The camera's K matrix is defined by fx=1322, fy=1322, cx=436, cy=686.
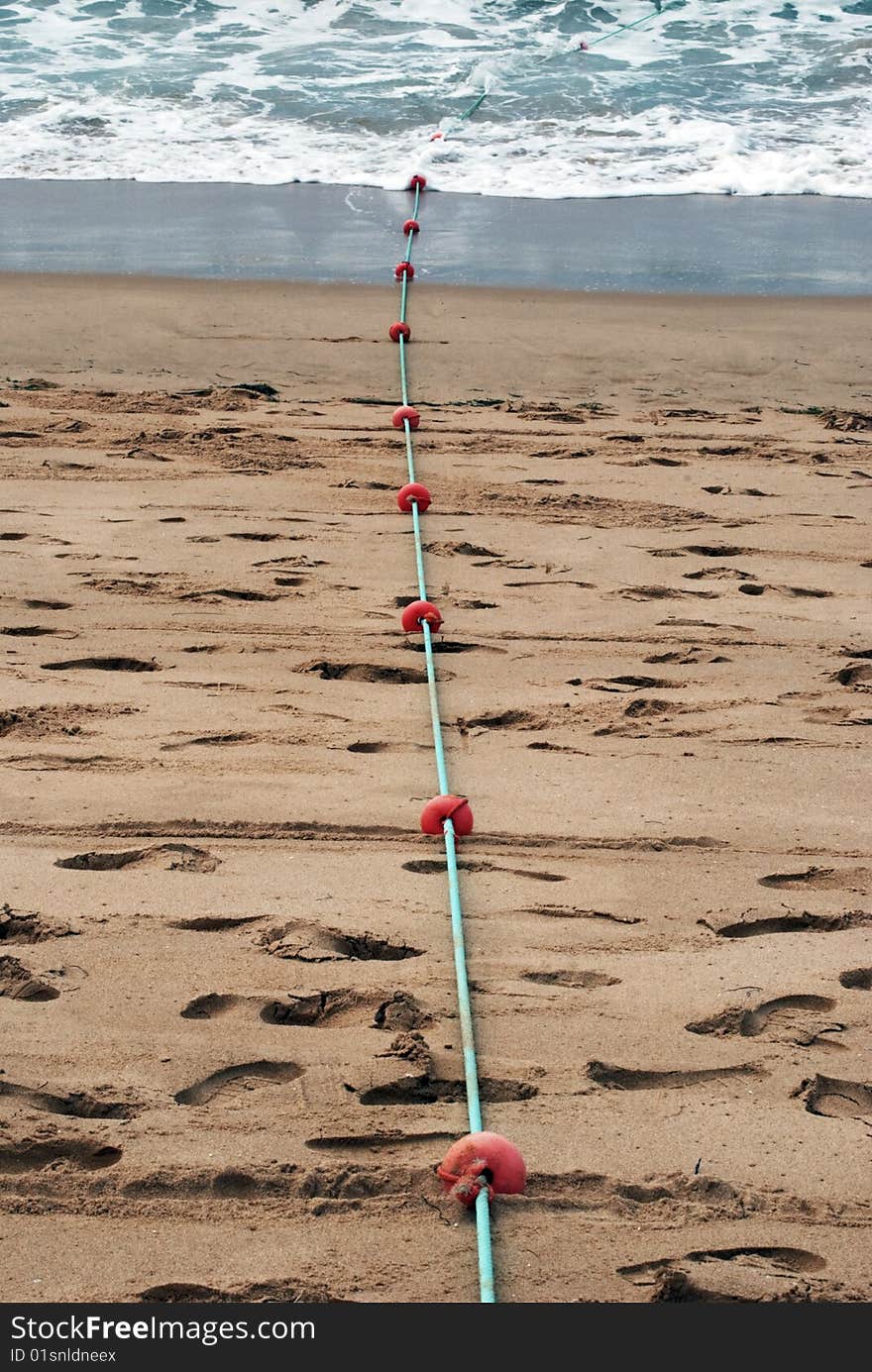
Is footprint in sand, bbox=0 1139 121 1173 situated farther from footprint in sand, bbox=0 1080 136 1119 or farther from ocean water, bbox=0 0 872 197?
ocean water, bbox=0 0 872 197

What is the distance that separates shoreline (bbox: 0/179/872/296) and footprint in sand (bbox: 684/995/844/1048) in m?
6.52

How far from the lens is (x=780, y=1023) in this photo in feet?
8.51

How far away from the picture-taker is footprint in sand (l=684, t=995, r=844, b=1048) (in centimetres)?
256

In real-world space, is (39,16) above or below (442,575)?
above

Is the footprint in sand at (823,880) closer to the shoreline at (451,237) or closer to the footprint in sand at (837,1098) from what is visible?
the footprint in sand at (837,1098)

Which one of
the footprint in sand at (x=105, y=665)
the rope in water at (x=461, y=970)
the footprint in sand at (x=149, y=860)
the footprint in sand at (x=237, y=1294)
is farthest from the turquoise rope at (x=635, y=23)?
the footprint in sand at (x=237, y=1294)

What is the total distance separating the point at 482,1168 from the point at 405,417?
4461 millimetres

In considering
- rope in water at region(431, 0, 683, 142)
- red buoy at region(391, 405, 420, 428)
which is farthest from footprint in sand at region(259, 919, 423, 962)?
rope in water at region(431, 0, 683, 142)

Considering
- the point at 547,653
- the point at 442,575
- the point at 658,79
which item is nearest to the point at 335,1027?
the point at 547,653

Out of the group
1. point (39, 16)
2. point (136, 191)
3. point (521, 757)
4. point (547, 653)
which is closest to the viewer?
point (521, 757)

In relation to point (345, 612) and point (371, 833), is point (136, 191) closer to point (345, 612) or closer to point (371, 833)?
point (345, 612)

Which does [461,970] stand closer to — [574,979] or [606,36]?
[574,979]

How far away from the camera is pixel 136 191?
430 inches

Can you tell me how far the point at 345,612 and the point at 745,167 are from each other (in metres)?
8.83
